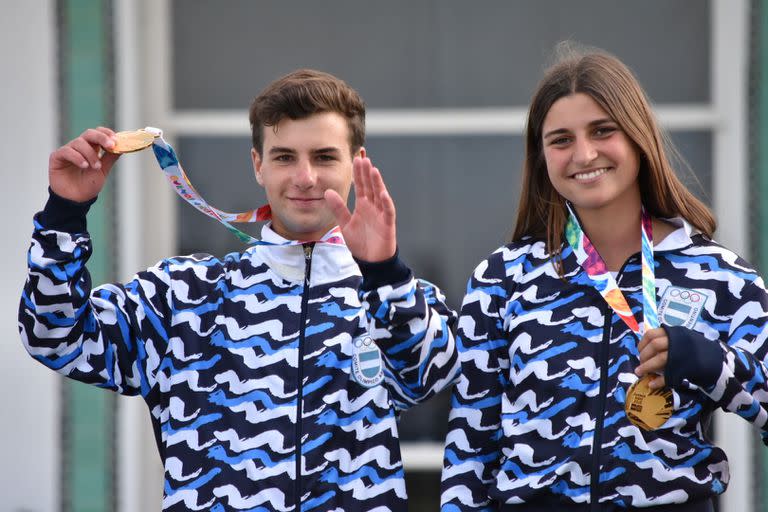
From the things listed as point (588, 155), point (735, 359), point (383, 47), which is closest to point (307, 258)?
point (588, 155)

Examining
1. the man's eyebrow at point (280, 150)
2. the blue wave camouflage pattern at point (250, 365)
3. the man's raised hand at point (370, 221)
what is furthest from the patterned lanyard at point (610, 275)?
the man's eyebrow at point (280, 150)

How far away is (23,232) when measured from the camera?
4.38m

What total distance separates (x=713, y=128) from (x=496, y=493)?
2.59 meters

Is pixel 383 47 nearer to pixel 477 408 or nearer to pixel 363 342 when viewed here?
pixel 363 342

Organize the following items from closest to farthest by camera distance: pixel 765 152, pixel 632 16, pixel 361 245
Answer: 1. pixel 361 245
2. pixel 765 152
3. pixel 632 16

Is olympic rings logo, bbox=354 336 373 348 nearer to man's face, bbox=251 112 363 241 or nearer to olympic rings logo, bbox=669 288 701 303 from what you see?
man's face, bbox=251 112 363 241

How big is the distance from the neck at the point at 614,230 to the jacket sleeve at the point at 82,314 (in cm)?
106

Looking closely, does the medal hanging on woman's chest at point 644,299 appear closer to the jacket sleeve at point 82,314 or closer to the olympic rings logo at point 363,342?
the olympic rings logo at point 363,342

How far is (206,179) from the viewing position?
490 centimetres

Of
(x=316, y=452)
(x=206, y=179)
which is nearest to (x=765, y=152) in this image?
(x=206, y=179)

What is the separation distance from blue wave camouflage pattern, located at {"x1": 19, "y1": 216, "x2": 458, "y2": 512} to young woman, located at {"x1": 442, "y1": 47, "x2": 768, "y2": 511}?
0.54 feet

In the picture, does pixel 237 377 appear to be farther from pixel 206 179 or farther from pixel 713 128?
pixel 713 128

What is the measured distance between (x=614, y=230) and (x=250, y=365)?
94 centimetres

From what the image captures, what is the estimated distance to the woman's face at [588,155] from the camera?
2.70 m
